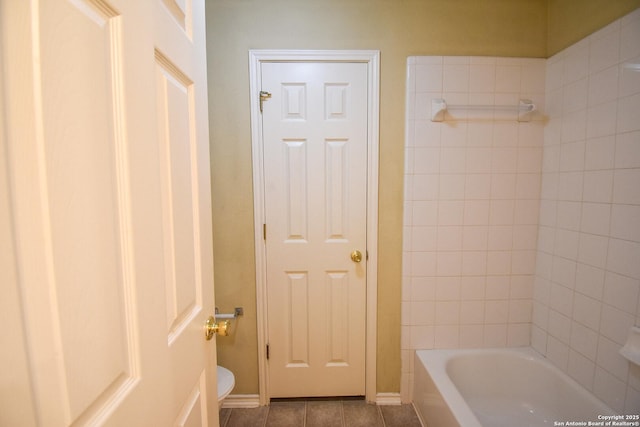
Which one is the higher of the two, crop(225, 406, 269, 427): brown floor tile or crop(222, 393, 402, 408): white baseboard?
crop(222, 393, 402, 408): white baseboard

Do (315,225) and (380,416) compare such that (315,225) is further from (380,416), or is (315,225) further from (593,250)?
(593,250)

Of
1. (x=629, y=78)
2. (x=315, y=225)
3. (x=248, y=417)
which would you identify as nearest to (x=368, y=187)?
(x=315, y=225)

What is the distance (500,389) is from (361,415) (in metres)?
0.85

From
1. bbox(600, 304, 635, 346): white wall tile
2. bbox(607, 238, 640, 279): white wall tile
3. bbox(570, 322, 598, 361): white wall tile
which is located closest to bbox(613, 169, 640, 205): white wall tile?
bbox(607, 238, 640, 279): white wall tile

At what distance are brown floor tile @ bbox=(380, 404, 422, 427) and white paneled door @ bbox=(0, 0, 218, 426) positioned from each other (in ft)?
4.77

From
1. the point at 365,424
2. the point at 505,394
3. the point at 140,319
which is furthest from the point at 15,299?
the point at 505,394

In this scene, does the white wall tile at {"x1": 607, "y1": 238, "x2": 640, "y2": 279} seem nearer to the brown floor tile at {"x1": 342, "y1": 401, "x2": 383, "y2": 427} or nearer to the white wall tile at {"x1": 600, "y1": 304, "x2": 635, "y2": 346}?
the white wall tile at {"x1": 600, "y1": 304, "x2": 635, "y2": 346}

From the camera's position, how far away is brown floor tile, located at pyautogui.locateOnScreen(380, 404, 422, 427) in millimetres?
1673

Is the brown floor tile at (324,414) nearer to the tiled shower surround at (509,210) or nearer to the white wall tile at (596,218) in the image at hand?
the tiled shower surround at (509,210)

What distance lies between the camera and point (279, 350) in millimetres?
1817

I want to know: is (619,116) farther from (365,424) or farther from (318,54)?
(365,424)

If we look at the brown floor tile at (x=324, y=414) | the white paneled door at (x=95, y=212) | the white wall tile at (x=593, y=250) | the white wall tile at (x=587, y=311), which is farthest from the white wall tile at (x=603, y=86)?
the brown floor tile at (x=324, y=414)

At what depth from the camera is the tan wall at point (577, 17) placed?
4.30ft

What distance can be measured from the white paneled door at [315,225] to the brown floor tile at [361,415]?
0.24ft
